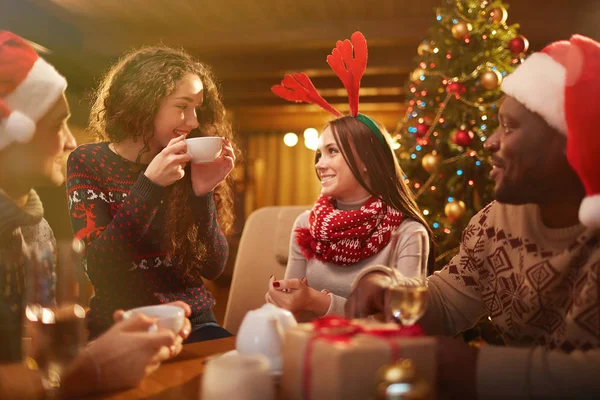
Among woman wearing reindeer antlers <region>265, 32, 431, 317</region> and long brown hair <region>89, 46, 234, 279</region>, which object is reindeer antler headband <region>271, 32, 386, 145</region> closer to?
woman wearing reindeer antlers <region>265, 32, 431, 317</region>

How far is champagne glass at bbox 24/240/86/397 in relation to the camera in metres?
0.81

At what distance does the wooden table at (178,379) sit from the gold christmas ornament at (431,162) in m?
1.87

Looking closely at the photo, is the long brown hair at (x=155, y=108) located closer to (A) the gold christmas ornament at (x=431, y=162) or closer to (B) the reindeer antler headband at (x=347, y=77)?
(B) the reindeer antler headband at (x=347, y=77)

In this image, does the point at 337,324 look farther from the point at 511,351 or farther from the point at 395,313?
the point at 511,351

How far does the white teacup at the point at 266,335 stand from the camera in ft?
2.85

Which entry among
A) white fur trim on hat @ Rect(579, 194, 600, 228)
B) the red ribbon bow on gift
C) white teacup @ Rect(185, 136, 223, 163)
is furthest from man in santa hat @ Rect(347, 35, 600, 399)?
white teacup @ Rect(185, 136, 223, 163)

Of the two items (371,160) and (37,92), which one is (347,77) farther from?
(37,92)

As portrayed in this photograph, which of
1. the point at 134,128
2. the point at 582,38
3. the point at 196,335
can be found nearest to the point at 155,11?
the point at 134,128

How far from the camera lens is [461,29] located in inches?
107

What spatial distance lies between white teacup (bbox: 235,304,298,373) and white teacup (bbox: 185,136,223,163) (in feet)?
2.06

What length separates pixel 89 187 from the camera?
1.51 meters

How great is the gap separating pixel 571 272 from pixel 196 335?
1026mm

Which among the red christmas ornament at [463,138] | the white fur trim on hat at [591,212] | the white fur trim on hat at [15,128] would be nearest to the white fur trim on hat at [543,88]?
the white fur trim on hat at [591,212]

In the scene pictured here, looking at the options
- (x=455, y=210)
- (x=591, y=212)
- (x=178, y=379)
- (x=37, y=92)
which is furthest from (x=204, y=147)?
(x=455, y=210)
